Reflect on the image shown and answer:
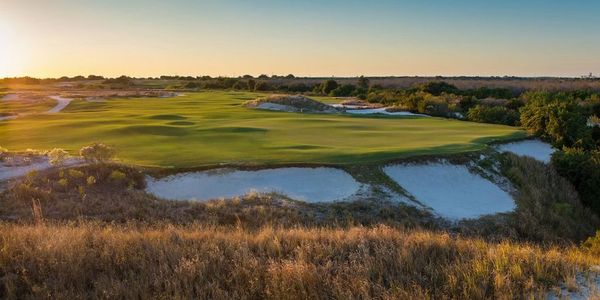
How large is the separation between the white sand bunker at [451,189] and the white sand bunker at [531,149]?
5552 millimetres

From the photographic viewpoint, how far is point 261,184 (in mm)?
18766

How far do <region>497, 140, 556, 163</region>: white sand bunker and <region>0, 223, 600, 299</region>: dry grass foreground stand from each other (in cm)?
1801

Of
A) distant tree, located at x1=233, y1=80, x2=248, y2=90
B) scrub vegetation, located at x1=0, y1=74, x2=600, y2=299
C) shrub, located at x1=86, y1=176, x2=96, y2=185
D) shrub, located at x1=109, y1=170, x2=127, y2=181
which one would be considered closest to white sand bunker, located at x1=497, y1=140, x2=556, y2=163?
scrub vegetation, located at x1=0, y1=74, x2=600, y2=299

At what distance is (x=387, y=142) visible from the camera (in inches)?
1005

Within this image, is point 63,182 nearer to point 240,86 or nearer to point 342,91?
point 342,91

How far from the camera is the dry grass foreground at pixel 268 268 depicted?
22.4 ft

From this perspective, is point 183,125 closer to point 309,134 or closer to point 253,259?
point 309,134

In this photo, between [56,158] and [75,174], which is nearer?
[75,174]

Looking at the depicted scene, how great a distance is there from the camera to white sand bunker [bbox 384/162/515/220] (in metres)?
18.1

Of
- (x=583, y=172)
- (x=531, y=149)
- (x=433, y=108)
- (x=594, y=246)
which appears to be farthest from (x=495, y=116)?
(x=594, y=246)

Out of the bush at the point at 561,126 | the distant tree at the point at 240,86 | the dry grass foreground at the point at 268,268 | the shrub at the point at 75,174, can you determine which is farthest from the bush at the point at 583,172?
the distant tree at the point at 240,86

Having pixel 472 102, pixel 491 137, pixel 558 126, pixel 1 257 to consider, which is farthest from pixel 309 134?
pixel 472 102

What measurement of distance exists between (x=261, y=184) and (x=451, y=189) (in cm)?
729

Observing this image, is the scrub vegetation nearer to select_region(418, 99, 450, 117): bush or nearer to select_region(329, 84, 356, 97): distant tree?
select_region(418, 99, 450, 117): bush
